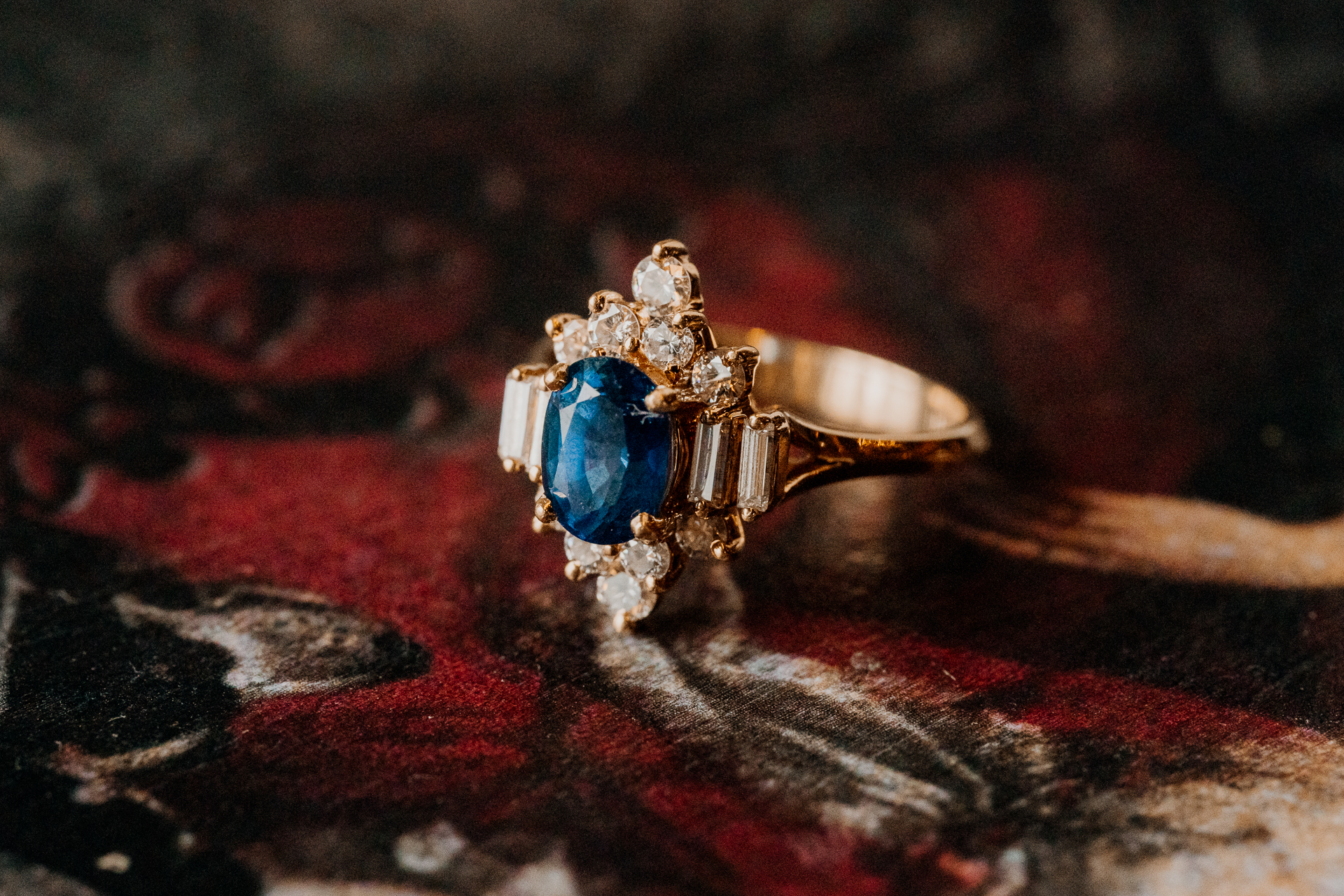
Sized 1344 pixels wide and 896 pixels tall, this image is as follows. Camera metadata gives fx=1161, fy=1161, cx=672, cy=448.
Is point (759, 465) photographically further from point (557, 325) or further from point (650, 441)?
point (557, 325)

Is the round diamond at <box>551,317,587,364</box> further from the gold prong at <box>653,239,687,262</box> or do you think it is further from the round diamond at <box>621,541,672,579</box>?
the round diamond at <box>621,541,672,579</box>

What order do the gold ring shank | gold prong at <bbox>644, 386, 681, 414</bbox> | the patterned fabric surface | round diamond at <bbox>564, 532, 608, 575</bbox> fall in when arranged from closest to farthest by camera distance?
the patterned fabric surface < gold prong at <bbox>644, 386, 681, 414</bbox> < round diamond at <bbox>564, 532, 608, 575</bbox> < the gold ring shank

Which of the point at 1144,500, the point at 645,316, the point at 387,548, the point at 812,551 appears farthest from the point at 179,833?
the point at 1144,500

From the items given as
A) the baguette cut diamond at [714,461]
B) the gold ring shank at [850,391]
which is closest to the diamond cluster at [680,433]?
the baguette cut diamond at [714,461]

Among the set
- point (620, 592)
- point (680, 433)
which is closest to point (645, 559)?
point (620, 592)

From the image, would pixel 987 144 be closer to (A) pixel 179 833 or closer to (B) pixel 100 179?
(B) pixel 100 179

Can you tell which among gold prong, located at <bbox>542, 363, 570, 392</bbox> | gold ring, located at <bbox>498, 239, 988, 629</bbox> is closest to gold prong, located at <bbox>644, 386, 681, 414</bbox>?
gold ring, located at <bbox>498, 239, 988, 629</bbox>
